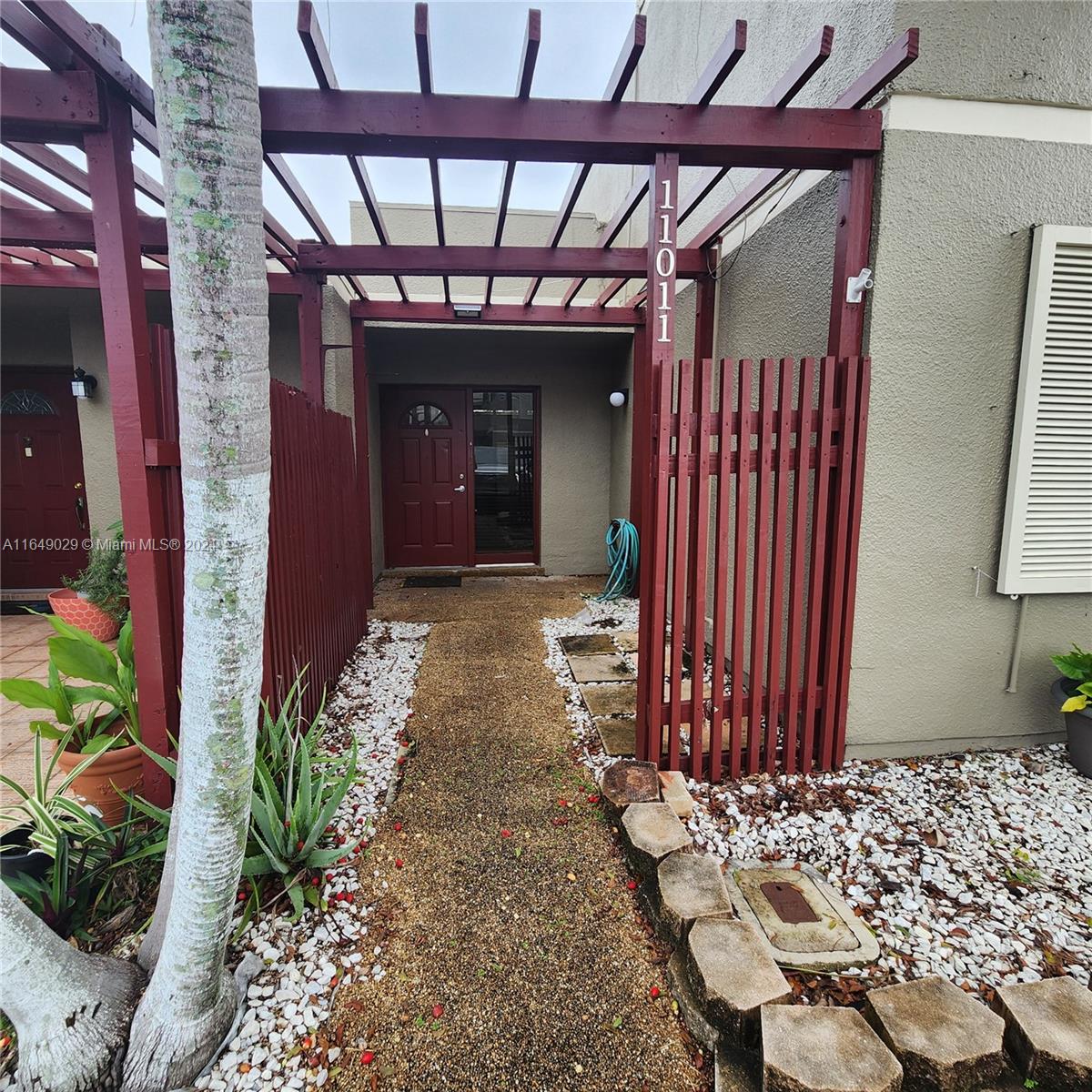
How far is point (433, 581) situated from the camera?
6.68 meters

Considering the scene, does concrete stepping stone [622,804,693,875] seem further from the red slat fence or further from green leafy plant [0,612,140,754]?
green leafy plant [0,612,140,754]

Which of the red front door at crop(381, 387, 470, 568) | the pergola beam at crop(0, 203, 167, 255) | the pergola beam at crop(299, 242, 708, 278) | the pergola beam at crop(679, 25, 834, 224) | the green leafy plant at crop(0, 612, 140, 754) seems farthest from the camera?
the red front door at crop(381, 387, 470, 568)

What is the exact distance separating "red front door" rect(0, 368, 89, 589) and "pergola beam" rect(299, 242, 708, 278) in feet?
12.3

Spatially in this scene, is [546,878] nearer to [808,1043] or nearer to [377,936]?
[377,936]

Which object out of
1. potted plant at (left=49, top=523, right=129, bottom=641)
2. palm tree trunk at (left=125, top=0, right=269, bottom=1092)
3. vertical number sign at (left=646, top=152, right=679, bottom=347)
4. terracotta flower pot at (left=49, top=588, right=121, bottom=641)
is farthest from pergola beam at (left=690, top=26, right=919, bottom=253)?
terracotta flower pot at (left=49, top=588, right=121, bottom=641)

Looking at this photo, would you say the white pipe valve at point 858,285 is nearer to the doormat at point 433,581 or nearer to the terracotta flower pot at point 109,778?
the terracotta flower pot at point 109,778

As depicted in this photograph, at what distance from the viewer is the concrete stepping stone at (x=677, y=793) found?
234cm

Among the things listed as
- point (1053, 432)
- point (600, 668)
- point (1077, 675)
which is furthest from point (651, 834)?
point (1053, 432)

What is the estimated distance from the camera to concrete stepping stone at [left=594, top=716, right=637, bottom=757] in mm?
2865

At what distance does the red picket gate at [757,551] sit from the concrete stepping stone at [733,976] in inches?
37.2

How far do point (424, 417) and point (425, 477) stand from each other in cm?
72

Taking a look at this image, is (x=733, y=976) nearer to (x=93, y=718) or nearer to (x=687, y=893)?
(x=687, y=893)

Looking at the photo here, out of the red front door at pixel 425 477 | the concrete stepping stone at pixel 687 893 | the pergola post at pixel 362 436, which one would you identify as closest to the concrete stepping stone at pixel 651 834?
the concrete stepping stone at pixel 687 893

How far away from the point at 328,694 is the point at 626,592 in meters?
3.34
